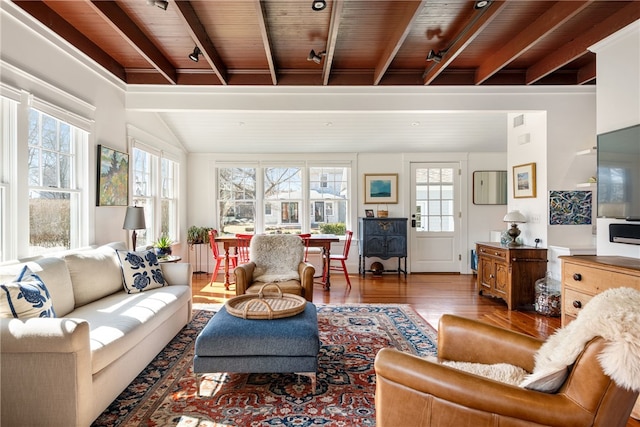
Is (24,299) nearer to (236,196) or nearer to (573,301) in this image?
(573,301)

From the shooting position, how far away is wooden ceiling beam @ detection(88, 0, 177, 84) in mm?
2520

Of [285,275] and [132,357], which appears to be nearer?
[132,357]

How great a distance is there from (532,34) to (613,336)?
2.78 meters

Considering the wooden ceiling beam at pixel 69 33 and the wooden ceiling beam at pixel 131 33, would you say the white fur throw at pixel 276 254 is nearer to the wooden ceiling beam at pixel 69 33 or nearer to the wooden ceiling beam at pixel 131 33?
the wooden ceiling beam at pixel 131 33

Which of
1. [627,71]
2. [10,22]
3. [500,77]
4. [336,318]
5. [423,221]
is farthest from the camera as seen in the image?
[423,221]

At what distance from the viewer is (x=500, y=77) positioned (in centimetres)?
402

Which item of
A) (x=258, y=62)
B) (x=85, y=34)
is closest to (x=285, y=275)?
(x=258, y=62)

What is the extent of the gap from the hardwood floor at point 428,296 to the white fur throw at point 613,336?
2.38m

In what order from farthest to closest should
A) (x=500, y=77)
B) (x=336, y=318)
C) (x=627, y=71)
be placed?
(x=500, y=77) < (x=336, y=318) < (x=627, y=71)

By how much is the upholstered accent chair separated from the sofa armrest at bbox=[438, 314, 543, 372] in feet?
5.92

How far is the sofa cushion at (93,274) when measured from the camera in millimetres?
2578

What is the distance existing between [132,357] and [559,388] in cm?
236

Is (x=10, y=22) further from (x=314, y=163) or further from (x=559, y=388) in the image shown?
(x=314, y=163)

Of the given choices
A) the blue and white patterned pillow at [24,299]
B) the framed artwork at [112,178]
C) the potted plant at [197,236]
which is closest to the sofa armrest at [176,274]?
the framed artwork at [112,178]
